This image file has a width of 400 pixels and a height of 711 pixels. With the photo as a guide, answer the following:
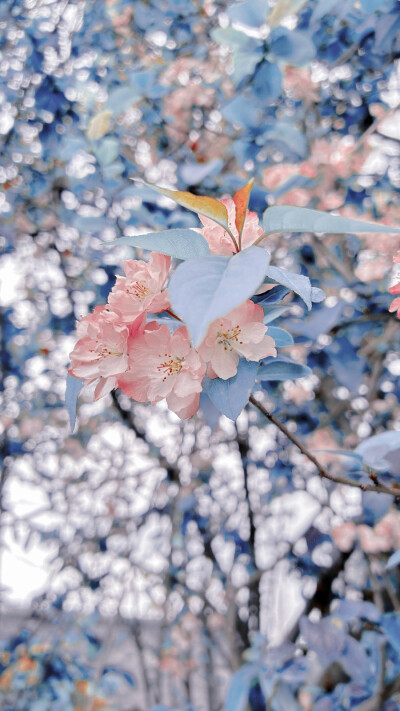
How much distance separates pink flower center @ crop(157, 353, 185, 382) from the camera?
1.41 feet

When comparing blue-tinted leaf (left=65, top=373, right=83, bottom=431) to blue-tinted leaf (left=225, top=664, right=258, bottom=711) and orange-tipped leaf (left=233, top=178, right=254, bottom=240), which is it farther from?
blue-tinted leaf (left=225, top=664, right=258, bottom=711)

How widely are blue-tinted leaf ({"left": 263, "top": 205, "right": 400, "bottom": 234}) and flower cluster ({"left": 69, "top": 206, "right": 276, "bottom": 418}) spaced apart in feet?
0.23

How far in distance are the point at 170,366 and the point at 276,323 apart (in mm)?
764

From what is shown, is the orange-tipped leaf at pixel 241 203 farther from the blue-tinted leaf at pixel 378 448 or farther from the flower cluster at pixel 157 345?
the blue-tinted leaf at pixel 378 448

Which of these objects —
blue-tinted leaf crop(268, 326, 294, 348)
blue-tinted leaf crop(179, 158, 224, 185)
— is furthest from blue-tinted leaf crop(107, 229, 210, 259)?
blue-tinted leaf crop(179, 158, 224, 185)

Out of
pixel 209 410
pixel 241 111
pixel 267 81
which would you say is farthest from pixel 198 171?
pixel 209 410

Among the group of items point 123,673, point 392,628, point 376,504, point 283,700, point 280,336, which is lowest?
point 123,673

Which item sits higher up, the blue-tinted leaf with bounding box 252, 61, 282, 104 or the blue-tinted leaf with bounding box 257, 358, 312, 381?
the blue-tinted leaf with bounding box 252, 61, 282, 104

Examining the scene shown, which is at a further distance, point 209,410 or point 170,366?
point 209,410

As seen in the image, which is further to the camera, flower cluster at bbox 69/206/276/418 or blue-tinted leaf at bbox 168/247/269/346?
flower cluster at bbox 69/206/276/418

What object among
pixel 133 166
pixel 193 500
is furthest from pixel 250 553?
pixel 133 166

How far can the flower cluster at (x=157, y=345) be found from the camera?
16.4 inches

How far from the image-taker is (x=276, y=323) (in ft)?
3.84

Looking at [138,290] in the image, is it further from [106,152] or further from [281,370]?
[106,152]
